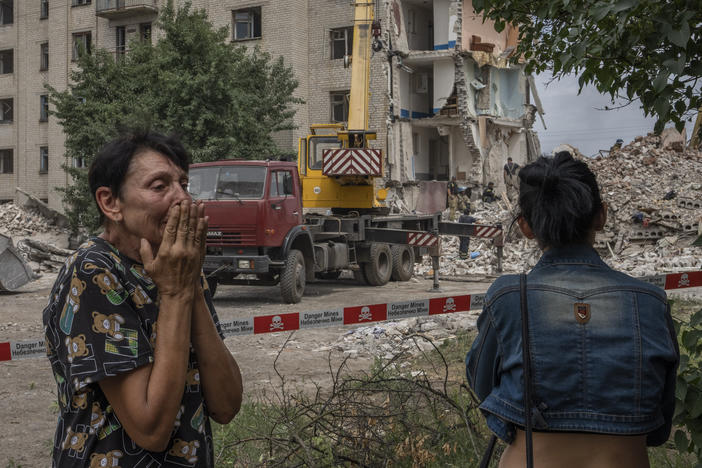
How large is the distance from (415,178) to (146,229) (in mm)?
31146

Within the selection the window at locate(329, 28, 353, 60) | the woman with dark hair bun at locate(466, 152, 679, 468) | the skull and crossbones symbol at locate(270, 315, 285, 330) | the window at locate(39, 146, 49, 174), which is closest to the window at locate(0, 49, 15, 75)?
the window at locate(39, 146, 49, 174)

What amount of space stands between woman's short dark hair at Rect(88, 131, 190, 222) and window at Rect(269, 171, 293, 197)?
11464 mm

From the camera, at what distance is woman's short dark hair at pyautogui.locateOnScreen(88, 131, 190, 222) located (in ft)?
6.71

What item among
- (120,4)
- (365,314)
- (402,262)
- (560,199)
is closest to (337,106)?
(120,4)

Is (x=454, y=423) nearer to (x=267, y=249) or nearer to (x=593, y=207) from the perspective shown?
(x=593, y=207)

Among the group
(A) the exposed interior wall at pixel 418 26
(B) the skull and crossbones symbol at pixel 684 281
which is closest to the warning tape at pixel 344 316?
(B) the skull and crossbones symbol at pixel 684 281

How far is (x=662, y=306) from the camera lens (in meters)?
2.09

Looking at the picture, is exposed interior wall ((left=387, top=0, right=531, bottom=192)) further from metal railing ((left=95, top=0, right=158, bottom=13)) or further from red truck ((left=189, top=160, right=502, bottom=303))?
red truck ((left=189, top=160, right=502, bottom=303))

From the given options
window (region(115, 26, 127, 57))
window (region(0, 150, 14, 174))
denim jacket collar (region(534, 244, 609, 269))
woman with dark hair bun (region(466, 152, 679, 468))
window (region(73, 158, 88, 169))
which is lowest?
woman with dark hair bun (region(466, 152, 679, 468))

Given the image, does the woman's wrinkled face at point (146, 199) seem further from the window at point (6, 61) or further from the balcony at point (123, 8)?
the window at point (6, 61)

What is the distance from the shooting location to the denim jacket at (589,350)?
6.68 ft

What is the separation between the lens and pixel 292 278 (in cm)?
1373

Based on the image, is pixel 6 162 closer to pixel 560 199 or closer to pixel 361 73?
pixel 361 73

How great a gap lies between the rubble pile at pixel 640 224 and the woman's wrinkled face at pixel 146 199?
1670 cm
